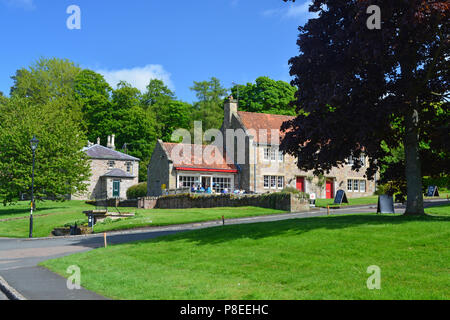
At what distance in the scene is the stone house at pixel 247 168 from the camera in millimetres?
46375

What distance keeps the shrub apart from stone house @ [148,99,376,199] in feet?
9.01

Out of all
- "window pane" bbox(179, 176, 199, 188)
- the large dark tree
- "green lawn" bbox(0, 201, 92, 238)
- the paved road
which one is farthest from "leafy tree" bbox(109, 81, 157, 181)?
the large dark tree

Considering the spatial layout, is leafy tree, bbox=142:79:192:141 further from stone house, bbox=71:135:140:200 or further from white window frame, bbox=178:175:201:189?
white window frame, bbox=178:175:201:189

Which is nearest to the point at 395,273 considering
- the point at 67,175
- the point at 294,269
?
the point at 294,269

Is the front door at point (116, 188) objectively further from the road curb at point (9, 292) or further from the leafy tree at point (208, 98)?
the road curb at point (9, 292)

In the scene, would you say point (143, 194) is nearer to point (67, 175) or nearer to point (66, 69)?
point (67, 175)

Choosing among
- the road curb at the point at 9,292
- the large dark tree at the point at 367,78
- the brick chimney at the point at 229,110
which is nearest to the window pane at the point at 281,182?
the brick chimney at the point at 229,110

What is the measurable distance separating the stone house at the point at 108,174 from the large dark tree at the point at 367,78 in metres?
43.2

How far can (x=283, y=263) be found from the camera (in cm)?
1176

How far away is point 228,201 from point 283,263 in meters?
25.7

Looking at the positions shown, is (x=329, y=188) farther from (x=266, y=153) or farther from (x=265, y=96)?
(x=265, y=96)

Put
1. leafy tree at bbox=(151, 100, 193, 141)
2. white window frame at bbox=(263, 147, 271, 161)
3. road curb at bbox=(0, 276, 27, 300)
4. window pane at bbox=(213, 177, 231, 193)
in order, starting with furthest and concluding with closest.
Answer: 1. leafy tree at bbox=(151, 100, 193, 141)
2. window pane at bbox=(213, 177, 231, 193)
3. white window frame at bbox=(263, 147, 271, 161)
4. road curb at bbox=(0, 276, 27, 300)

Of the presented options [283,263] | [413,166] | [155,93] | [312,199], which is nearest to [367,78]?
[413,166]

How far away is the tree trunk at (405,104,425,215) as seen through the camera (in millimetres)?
17812
